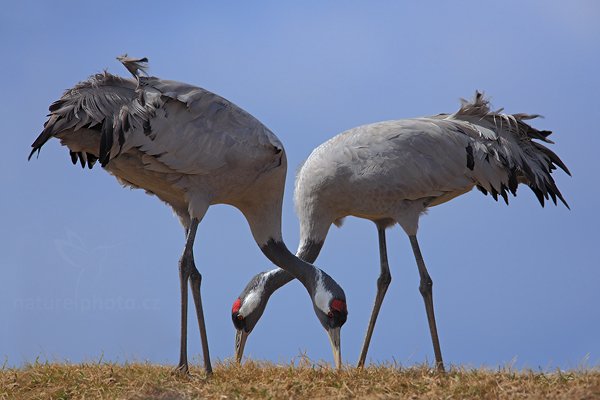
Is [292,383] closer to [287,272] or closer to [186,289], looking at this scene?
[186,289]

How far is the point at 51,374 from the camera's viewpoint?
7.85m

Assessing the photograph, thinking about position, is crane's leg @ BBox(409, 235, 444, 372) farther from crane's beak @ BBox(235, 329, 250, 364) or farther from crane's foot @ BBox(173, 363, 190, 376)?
crane's foot @ BBox(173, 363, 190, 376)

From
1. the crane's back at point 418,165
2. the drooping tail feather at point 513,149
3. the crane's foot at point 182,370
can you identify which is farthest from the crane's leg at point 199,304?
the drooping tail feather at point 513,149

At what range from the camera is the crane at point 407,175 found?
8727 mm

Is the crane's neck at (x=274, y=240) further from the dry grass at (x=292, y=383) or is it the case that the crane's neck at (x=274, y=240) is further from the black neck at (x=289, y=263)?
the dry grass at (x=292, y=383)

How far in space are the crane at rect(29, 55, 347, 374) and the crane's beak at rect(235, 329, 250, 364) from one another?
3.90 feet

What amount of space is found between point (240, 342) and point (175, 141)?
103 inches

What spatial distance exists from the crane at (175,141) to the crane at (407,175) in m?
0.90

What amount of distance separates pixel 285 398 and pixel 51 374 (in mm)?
2442

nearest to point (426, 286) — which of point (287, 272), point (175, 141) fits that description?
point (287, 272)

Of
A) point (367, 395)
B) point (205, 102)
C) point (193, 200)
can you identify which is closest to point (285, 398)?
point (367, 395)

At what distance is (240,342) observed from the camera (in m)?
9.14

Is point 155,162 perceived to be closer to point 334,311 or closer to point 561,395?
point 334,311

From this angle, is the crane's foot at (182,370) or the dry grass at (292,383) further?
the crane's foot at (182,370)
